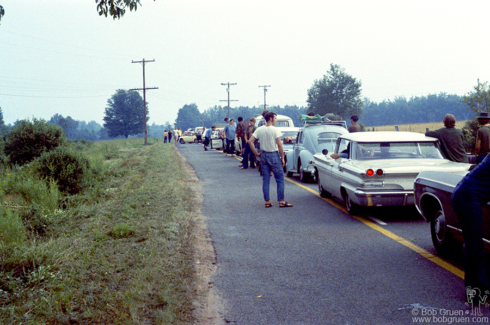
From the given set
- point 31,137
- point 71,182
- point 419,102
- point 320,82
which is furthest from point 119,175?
point 419,102

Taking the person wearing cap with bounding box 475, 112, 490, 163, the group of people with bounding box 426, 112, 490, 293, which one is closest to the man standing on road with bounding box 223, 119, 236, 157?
the person wearing cap with bounding box 475, 112, 490, 163

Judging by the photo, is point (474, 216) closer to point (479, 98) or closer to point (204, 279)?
point (204, 279)

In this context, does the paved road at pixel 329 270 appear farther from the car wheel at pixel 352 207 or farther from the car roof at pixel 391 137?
the car roof at pixel 391 137

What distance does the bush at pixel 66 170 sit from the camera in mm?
14547

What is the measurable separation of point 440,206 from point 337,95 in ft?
363

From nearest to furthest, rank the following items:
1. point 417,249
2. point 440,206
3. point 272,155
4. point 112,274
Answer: point 112,274
point 440,206
point 417,249
point 272,155

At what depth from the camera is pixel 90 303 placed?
4.52 metres

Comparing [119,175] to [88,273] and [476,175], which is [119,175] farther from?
[476,175]

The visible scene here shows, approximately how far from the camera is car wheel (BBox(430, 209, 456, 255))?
5707mm

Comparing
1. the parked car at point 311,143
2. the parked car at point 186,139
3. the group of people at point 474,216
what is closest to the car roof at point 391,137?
the parked car at point 311,143

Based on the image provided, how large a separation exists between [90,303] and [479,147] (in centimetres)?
732

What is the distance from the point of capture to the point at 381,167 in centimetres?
816

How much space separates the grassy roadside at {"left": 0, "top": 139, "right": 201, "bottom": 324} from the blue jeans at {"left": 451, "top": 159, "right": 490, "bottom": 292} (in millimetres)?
2408

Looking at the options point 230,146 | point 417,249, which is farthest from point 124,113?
point 417,249
